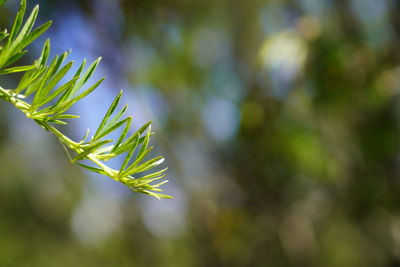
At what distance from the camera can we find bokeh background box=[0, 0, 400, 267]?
4.60 ft

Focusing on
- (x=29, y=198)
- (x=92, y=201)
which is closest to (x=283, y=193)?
(x=92, y=201)

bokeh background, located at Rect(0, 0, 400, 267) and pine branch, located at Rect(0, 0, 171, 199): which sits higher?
bokeh background, located at Rect(0, 0, 400, 267)

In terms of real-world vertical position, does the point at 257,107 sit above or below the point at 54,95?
above

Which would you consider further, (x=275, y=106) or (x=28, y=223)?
(x=28, y=223)

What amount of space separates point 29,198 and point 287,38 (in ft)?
7.33

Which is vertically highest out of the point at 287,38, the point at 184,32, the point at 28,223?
the point at 184,32

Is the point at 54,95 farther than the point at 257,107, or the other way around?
the point at 257,107

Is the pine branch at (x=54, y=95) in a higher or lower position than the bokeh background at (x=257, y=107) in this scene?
lower

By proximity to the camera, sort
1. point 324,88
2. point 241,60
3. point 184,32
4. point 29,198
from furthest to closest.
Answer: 1. point 29,198
2. point 184,32
3. point 241,60
4. point 324,88

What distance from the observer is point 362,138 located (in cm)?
151

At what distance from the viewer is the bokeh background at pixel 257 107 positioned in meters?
1.40

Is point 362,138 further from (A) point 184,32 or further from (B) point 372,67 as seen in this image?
(A) point 184,32

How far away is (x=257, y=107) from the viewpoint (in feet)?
4.74

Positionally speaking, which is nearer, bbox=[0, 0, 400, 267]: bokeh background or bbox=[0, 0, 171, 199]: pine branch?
bbox=[0, 0, 171, 199]: pine branch
